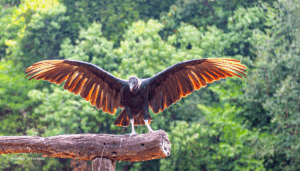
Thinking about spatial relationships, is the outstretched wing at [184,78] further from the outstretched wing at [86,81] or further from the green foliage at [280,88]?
the green foliage at [280,88]

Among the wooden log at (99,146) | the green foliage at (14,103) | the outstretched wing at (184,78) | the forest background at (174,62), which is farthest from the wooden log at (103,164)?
the green foliage at (14,103)

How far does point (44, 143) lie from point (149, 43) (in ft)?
22.9

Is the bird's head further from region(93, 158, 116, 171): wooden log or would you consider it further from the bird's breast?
region(93, 158, 116, 171): wooden log

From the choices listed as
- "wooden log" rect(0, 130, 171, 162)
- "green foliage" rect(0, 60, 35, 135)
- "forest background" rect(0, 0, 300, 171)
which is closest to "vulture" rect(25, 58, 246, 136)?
"wooden log" rect(0, 130, 171, 162)

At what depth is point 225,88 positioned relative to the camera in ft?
39.7

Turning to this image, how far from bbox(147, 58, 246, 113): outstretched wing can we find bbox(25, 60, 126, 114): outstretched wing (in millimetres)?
466

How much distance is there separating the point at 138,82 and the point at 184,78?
2.11ft

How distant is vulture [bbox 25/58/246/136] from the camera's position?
458 centimetres

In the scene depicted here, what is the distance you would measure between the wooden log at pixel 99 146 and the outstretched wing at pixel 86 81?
2.52 feet

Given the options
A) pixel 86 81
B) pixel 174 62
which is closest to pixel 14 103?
pixel 174 62

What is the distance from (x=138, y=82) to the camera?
4.45 m

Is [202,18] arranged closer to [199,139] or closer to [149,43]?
[149,43]

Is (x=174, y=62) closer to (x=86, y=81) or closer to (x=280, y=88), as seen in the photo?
(x=280, y=88)

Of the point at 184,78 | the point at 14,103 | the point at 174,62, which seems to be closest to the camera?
the point at 184,78
